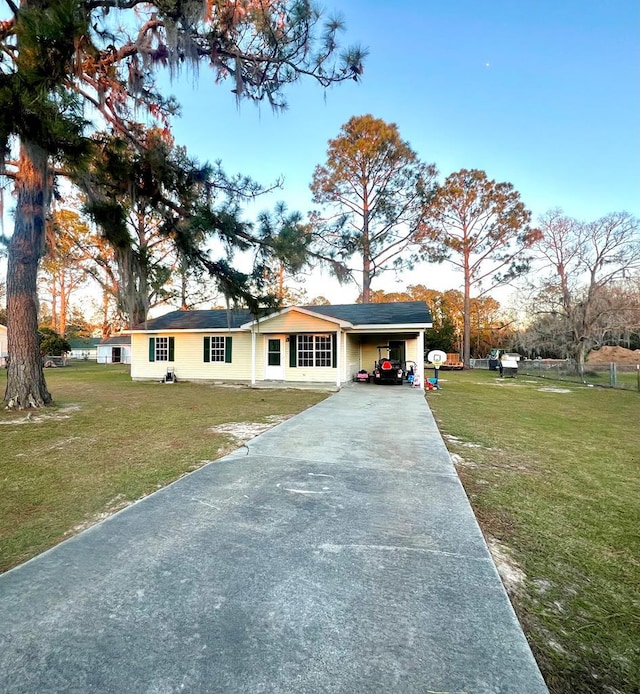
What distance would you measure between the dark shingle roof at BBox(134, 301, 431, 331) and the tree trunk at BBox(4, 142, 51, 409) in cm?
614

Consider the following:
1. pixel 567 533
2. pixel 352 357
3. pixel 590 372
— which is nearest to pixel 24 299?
pixel 567 533

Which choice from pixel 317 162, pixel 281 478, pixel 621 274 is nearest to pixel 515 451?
pixel 281 478

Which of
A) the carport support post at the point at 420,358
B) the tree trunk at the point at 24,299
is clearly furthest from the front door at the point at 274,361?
the tree trunk at the point at 24,299

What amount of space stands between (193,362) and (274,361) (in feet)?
12.8

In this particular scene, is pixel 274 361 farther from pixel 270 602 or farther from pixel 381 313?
pixel 270 602

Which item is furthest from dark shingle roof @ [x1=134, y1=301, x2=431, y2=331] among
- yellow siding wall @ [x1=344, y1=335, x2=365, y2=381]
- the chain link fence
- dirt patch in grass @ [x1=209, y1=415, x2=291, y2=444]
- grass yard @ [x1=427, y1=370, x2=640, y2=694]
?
the chain link fence

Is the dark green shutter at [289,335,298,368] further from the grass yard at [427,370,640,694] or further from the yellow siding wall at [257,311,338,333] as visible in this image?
the grass yard at [427,370,640,694]

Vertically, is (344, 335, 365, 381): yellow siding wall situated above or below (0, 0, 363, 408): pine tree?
below

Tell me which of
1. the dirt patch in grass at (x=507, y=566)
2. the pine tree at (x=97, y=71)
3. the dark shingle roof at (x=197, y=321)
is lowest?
the dirt patch in grass at (x=507, y=566)

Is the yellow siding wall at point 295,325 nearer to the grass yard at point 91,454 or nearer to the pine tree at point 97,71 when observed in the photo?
the grass yard at point 91,454

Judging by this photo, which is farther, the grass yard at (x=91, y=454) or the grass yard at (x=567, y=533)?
the grass yard at (x=91, y=454)

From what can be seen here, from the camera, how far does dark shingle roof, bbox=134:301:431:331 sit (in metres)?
13.6

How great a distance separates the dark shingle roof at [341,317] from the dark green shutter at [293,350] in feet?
4.20

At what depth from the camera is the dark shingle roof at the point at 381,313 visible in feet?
43.7
